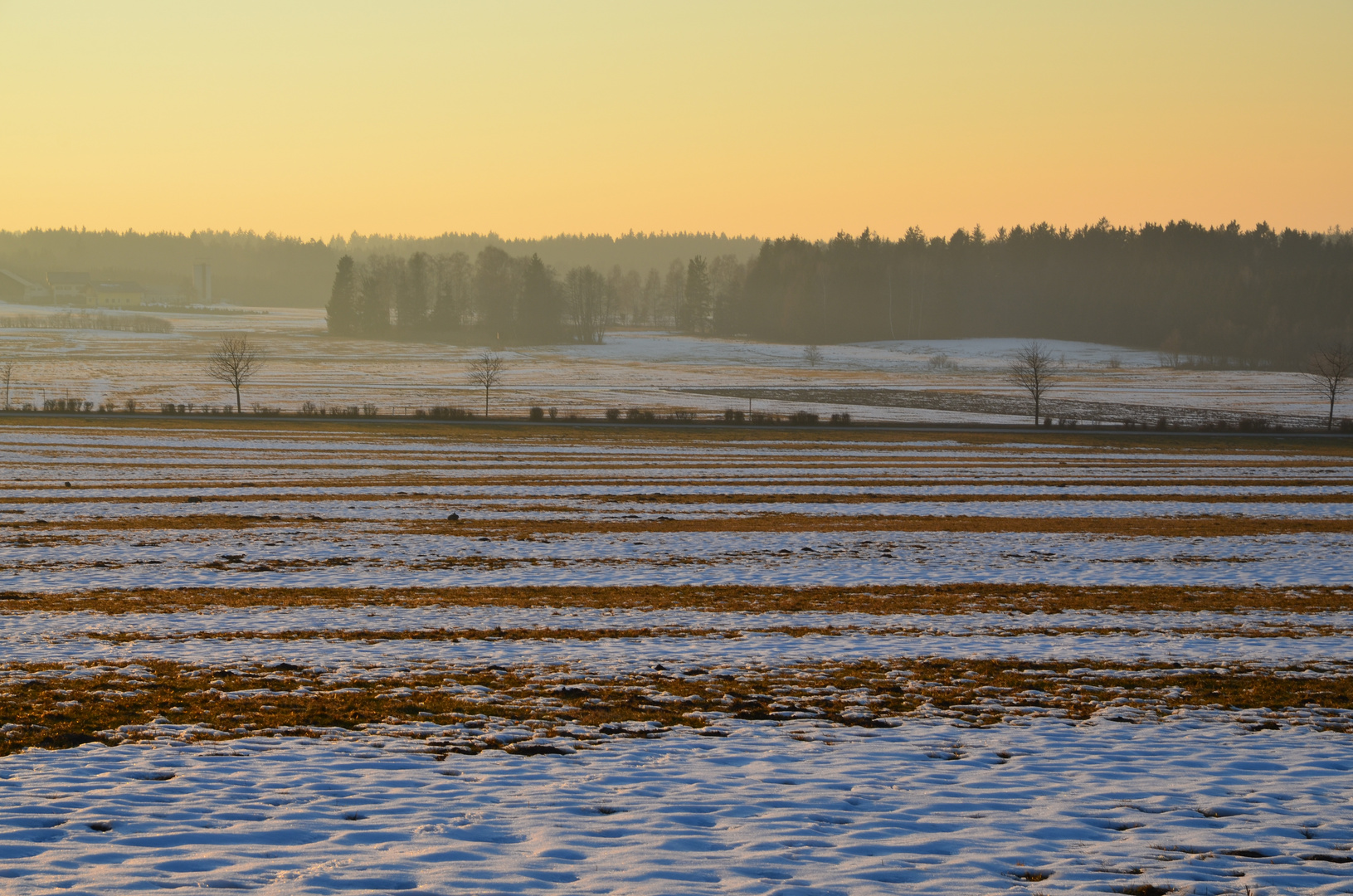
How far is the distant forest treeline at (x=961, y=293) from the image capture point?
134m

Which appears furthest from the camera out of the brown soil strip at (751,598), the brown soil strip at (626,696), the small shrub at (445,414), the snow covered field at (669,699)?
the small shrub at (445,414)

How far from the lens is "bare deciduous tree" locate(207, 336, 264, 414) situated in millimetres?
66688

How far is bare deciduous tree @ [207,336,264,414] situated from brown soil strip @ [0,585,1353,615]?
4569cm

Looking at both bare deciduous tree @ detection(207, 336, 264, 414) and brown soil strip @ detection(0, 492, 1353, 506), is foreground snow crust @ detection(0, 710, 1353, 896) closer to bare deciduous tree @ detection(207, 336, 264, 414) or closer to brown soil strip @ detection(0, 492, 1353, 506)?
brown soil strip @ detection(0, 492, 1353, 506)

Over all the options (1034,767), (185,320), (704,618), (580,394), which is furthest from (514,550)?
(185,320)

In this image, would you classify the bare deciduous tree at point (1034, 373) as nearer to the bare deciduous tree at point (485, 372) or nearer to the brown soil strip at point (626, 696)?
the bare deciduous tree at point (485, 372)

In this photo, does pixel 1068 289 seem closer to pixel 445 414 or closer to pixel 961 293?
pixel 961 293

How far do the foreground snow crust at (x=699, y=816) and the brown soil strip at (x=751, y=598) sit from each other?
6838 mm

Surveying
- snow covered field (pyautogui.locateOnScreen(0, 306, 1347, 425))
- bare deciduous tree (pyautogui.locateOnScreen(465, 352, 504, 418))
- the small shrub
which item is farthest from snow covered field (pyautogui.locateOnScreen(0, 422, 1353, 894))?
bare deciduous tree (pyautogui.locateOnScreen(465, 352, 504, 418))

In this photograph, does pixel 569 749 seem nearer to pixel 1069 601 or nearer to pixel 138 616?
pixel 138 616

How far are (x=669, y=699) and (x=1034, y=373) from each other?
2494 inches

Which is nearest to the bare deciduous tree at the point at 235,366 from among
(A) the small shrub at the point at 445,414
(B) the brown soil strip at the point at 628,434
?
(B) the brown soil strip at the point at 628,434

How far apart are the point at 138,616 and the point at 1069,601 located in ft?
48.1

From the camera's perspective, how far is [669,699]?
34.9 feet
